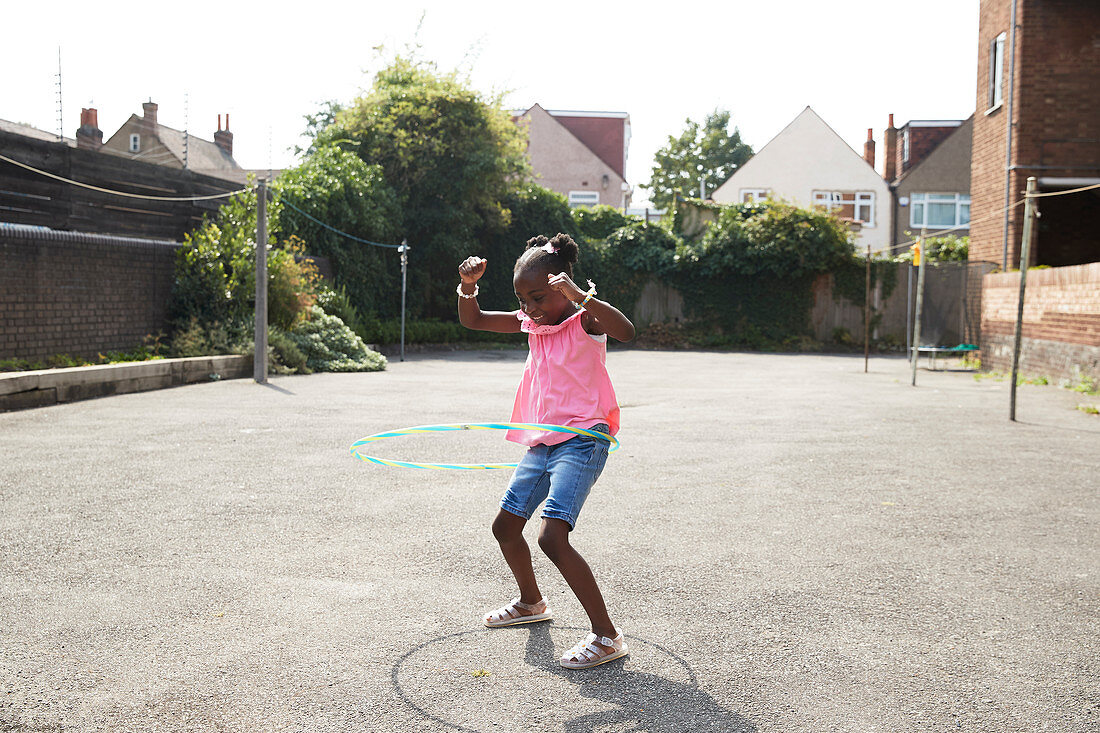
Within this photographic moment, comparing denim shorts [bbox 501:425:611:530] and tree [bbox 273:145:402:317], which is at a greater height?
tree [bbox 273:145:402:317]

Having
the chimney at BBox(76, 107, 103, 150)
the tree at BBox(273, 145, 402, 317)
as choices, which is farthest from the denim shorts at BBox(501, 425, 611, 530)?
the chimney at BBox(76, 107, 103, 150)

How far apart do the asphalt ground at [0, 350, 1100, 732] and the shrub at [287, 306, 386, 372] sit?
806 cm

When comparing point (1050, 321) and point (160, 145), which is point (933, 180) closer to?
point (1050, 321)

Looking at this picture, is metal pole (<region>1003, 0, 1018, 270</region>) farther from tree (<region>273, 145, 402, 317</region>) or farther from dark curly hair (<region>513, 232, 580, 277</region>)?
dark curly hair (<region>513, 232, 580, 277</region>)

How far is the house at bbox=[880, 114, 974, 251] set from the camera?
129ft

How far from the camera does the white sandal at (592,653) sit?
10.7 ft

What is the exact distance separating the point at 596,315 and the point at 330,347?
15.0 m

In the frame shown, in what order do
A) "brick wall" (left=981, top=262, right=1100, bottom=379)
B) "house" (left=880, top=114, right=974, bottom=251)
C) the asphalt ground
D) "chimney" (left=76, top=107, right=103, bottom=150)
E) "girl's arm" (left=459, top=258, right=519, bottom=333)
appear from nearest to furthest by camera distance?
the asphalt ground < "girl's arm" (left=459, top=258, right=519, bottom=333) < "brick wall" (left=981, top=262, right=1100, bottom=379) < "chimney" (left=76, top=107, right=103, bottom=150) < "house" (left=880, top=114, right=974, bottom=251)

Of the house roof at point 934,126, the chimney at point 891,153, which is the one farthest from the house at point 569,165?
the house roof at point 934,126

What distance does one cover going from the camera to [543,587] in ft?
13.8

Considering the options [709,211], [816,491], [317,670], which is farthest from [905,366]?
[317,670]

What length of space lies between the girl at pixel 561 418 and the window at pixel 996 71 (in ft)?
58.7

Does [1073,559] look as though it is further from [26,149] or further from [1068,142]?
[1068,142]

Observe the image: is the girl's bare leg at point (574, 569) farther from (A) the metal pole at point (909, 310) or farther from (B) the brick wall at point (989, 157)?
(B) the brick wall at point (989, 157)
